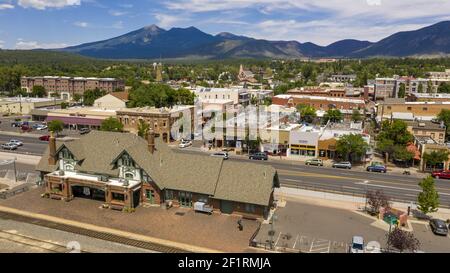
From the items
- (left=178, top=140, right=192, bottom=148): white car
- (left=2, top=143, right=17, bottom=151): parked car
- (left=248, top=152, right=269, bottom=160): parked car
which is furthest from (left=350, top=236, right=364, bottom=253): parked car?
(left=2, top=143, right=17, bottom=151): parked car

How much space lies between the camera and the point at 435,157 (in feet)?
200

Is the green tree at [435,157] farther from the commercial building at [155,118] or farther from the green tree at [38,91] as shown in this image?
the green tree at [38,91]

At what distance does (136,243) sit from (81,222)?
8694 millimetres

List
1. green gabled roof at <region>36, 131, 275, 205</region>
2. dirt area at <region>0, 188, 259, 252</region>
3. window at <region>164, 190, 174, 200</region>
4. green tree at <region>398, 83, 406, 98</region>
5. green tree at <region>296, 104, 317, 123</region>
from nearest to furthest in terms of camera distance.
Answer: dirt area at <region>0, 188, 259, 252</region> → green gabled roof at <region>36, 131, 275, 205</region> → window at <region>164, 190, 174, 200</region> → green tree at <region>296, 104, 317, 123</region> → green tree at <region>398, 83, 406, 98</region>

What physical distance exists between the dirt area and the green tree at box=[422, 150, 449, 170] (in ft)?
120

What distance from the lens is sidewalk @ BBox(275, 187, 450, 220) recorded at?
149 ft

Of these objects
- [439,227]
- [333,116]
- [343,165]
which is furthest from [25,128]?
[439,227]

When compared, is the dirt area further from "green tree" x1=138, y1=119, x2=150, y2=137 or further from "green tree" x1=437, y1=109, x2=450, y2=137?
"green tree" x1=437, y1=109, x2=450, y2=137

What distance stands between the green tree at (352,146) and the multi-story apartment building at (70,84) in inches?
4825

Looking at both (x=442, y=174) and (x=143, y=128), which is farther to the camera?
(x=143, y=128)

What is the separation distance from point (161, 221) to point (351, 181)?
30.3 metres

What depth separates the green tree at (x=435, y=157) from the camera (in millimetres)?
60784

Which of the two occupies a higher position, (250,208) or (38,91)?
(38,91)

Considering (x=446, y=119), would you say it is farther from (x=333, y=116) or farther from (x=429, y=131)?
(x=333, y=116)
